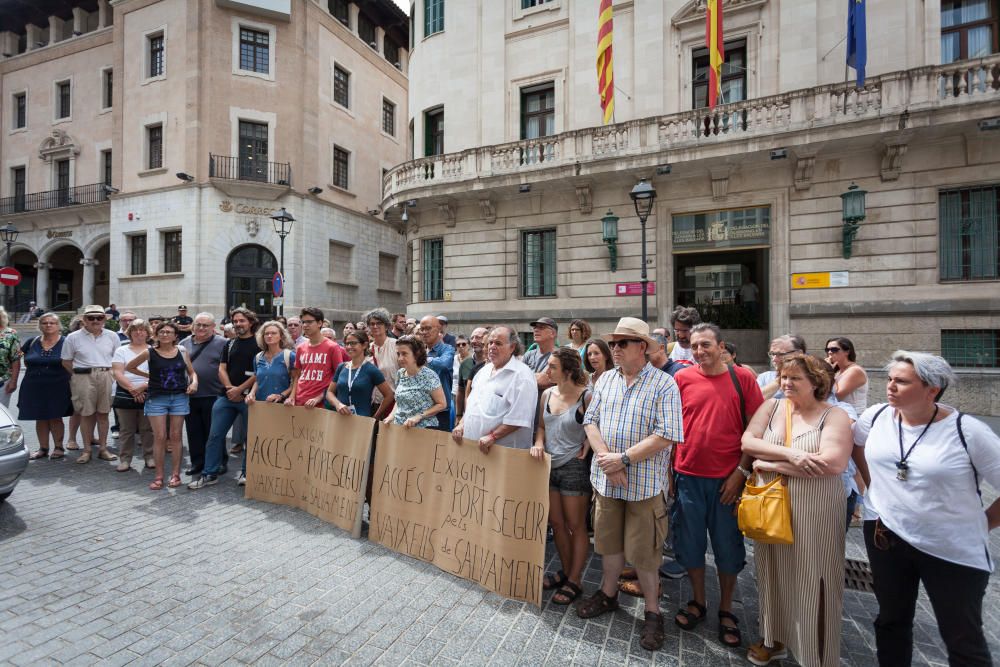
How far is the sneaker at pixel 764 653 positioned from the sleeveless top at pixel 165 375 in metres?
6.56

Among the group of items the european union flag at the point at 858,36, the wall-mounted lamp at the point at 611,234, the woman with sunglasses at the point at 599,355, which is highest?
the european union flag at the point at 858,36

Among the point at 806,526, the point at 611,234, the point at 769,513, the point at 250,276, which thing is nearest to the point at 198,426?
the point at 769,513

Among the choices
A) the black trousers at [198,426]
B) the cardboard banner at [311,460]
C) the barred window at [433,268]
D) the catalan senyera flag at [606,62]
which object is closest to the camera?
the cardboard banner at [311,460]

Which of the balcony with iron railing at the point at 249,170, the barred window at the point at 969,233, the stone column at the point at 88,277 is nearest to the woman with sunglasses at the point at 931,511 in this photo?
the barred window at the point at 969,233

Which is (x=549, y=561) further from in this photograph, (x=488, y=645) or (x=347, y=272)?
(x=347, y=272)

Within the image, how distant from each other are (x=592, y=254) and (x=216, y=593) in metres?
13.9

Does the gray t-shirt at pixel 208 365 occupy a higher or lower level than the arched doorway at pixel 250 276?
lower

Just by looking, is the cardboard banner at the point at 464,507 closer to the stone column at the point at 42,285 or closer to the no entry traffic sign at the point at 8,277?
the no entry traffic sign at the point at 8,277

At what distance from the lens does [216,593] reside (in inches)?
142

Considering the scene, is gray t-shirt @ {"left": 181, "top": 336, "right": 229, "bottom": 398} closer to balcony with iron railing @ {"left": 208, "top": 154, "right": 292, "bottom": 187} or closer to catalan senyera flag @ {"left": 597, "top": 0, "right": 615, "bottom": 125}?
catalan senyera flag @ {"left": 597, "top": 0, "right": 615, "bottom": 125}

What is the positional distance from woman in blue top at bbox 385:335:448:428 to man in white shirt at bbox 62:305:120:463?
5.47 m

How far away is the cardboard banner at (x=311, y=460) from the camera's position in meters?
4.98

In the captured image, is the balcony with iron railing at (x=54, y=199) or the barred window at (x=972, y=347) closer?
the barred window at (x=972, y=347)

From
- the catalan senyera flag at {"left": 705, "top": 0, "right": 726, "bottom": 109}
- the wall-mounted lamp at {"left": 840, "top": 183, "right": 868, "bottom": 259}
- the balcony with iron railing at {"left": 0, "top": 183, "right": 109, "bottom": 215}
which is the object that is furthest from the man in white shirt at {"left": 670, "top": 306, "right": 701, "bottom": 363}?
the balcony with iron railing at {"left": 0, "top": 183, "right": 109, "bottom": 215}
